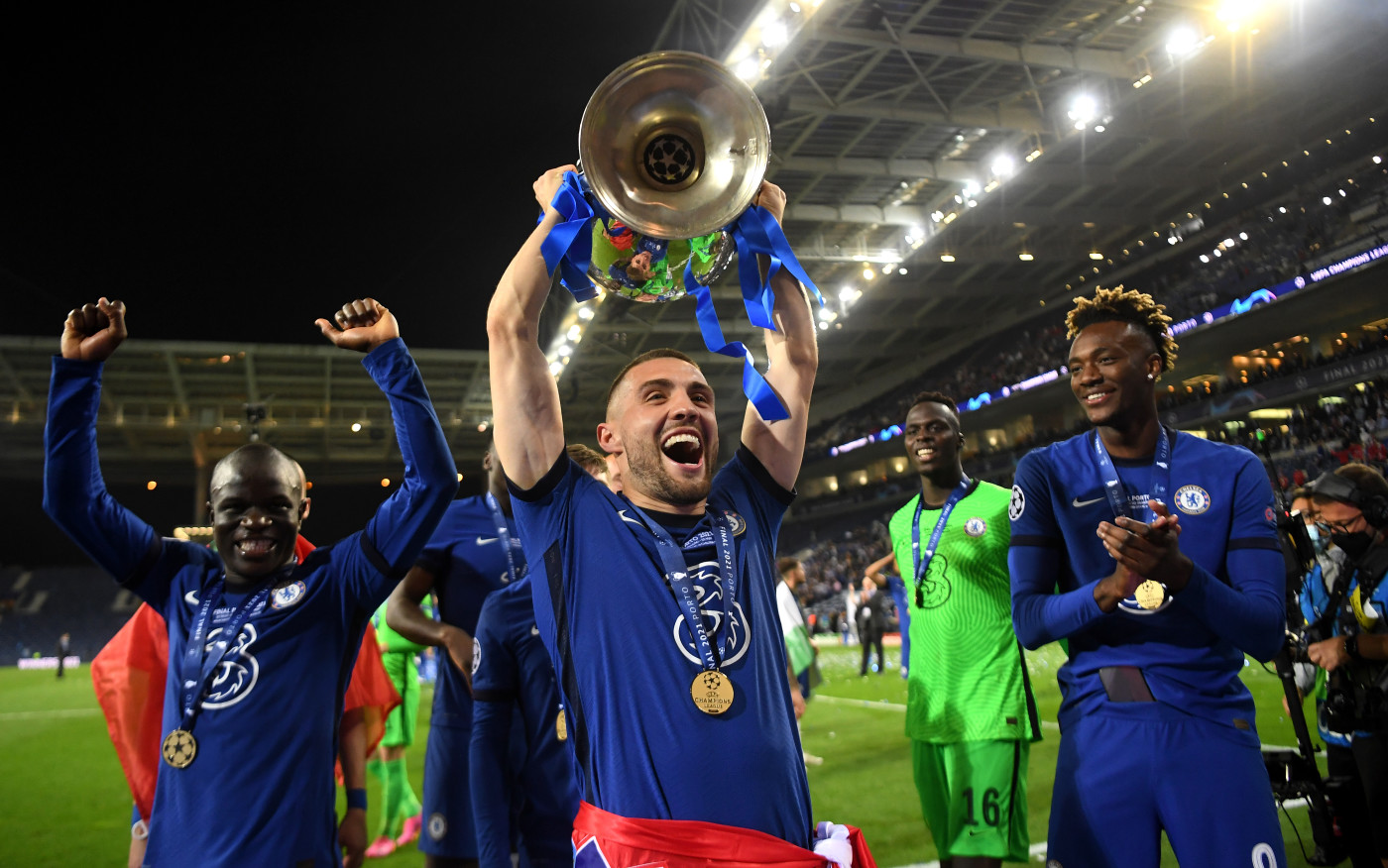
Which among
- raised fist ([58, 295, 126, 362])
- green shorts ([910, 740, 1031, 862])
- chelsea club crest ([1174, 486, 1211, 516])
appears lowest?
green shorts ([910, 740, 1031, 862])

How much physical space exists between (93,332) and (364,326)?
755mm

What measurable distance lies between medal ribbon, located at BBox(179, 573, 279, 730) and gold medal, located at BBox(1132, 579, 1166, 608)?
2.45 metres

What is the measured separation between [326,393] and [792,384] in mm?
29082

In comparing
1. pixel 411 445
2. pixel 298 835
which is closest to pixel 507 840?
pixel 298 835

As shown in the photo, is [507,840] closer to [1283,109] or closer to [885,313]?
[1283,109]

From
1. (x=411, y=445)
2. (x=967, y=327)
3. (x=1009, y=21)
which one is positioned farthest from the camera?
(x=967, y=327)

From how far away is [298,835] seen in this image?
8.16 ft

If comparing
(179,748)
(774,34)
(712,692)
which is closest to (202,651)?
(179,748)

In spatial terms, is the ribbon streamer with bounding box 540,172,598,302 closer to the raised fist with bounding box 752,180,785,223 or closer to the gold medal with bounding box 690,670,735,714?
the raised fist with bounding box 752,180,785,223

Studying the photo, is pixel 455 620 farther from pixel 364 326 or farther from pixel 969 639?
pixel 969 639

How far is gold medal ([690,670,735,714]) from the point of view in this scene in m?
1.96

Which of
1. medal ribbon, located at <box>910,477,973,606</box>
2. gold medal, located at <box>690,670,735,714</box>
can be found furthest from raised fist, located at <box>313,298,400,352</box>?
medal ribbon, located at <box>910,477,973,606</box>

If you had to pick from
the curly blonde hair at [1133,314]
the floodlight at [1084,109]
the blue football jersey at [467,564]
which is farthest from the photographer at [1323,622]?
the floodlight at [1084,109]

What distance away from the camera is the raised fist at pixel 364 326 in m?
2.77
